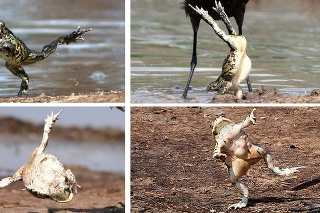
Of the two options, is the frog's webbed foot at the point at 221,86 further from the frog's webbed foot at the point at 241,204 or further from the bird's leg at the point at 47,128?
the bird's leg at the point at 47,128

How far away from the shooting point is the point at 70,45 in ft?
27.8

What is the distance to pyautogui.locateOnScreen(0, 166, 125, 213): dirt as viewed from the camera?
5.95 meters

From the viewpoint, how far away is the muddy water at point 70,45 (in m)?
6.78

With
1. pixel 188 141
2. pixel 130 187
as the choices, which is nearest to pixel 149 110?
pixel 188 141

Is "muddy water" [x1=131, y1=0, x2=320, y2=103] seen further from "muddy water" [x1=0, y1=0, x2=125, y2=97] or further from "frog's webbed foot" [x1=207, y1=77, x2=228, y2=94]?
"frog's webbed foot" [x1=207, y1=77, x2=228, y2=94]

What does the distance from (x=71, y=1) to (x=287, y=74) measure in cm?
450

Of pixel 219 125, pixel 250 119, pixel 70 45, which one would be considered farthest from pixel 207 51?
pixel 250 119

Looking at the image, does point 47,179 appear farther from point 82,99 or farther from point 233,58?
point 233,58

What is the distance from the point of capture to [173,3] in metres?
11.9

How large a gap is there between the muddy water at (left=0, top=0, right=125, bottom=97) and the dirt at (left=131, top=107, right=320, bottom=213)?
730 millimetres

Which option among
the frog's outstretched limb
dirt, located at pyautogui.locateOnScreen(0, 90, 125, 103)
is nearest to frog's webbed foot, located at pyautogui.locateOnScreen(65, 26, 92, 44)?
dirt, located at pyautogui.locateOnScreen(0, 90, 125, 103)

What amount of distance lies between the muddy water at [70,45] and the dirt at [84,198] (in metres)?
0.76

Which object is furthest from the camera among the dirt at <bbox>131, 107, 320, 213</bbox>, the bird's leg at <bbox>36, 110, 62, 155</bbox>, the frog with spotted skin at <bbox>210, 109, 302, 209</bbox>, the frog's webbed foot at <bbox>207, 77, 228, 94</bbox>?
the frog's webbed foot at <bbox>207, 77, 228, 94</bbox>

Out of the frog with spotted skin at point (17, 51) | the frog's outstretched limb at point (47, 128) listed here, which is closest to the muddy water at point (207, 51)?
the frog with spotted skin at point (17, 51)
